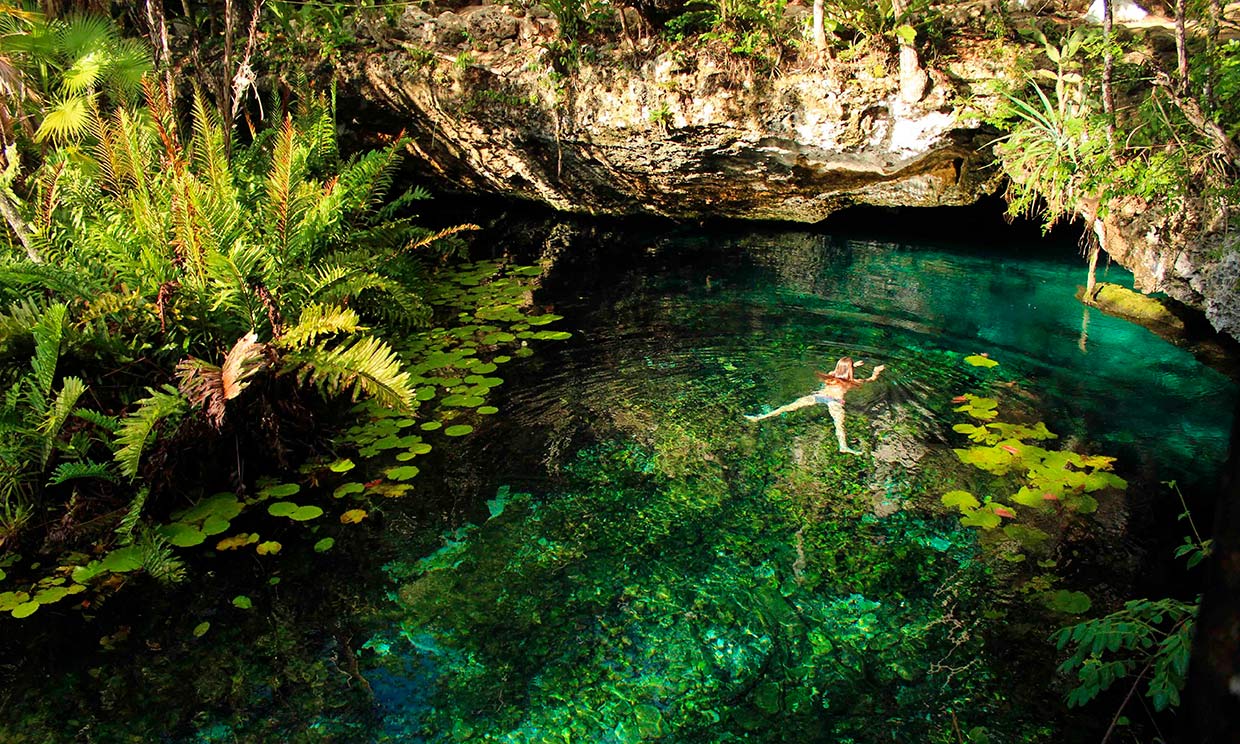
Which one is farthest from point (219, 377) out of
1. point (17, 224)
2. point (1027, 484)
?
point (1027, 484)

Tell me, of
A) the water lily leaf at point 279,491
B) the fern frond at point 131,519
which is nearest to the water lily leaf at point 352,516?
the water lily leaf at point 279,491

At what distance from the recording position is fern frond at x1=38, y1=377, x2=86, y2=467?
139 inches

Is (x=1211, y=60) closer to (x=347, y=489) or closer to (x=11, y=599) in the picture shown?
(x=347, y=489)

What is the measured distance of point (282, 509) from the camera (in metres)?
3.98

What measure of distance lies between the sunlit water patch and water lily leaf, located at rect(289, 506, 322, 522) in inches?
23.0

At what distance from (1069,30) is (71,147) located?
7.88 metres

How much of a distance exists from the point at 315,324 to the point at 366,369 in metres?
0.55

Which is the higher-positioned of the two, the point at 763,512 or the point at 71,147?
the point at 71,147

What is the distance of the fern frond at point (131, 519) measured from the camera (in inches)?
139

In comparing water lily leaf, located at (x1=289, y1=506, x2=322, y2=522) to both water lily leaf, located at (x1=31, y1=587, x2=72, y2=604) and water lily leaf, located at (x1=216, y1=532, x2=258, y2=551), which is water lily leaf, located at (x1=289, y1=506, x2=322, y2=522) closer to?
water lily leaf, located at (x1=216, y1=532, x2=258, y2=551)

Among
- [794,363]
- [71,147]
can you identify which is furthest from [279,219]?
[794,363]

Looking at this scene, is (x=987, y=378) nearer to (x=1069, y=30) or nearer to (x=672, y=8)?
(x=1069, y=30)

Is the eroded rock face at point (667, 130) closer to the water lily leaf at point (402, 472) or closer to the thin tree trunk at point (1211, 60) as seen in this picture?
the thin tree trunk at point (1211, 60)

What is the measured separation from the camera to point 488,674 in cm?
304
